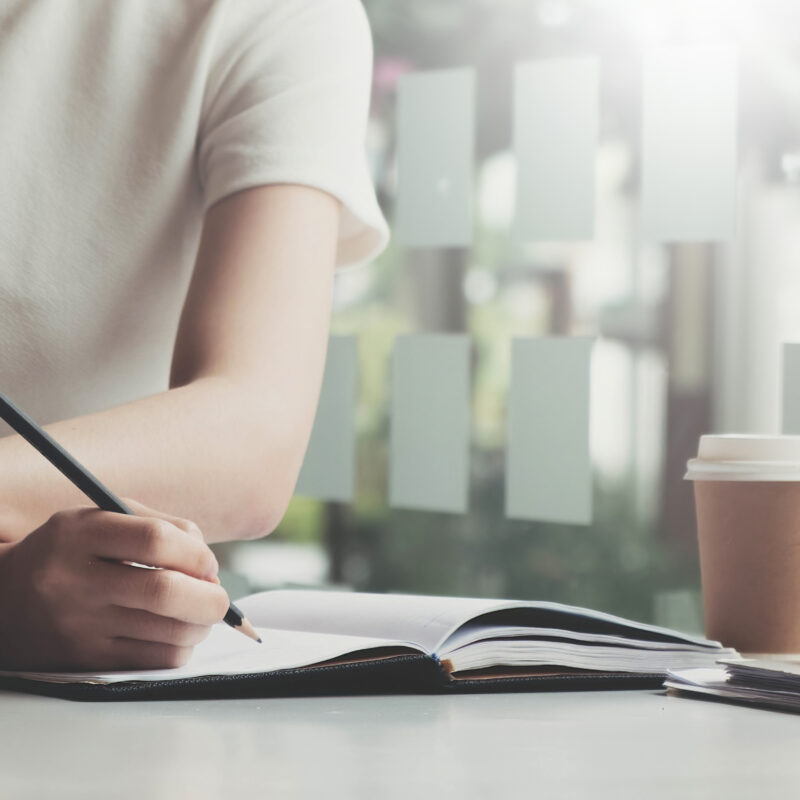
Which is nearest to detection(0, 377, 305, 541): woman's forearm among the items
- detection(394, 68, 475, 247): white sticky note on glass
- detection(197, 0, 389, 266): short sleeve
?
detection(197, 0, 389, 266): short sleeve

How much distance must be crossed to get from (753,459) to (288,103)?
0.49 m

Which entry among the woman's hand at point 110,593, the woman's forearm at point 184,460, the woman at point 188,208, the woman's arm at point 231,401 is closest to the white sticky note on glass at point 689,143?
the woman at point 188,208

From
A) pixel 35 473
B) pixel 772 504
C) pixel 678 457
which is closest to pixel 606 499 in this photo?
pixel 678 457

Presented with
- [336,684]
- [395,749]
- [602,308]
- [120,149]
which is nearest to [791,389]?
[602,308]

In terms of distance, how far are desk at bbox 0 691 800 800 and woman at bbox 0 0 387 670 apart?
1.09 ft

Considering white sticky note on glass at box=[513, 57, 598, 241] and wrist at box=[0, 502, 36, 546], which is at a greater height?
white sticky note on glass at box=[513, 57, 598, 241]

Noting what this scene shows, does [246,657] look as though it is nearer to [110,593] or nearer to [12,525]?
[110,593]

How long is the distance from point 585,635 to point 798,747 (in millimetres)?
201

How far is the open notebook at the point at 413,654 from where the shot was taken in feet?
1.89

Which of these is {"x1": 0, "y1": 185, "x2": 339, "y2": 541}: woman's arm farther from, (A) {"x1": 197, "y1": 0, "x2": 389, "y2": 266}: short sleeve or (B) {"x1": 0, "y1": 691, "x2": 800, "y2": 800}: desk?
(B) {"x1": 0, "y1": 691, "x2": 800, "y2": 800}: desk

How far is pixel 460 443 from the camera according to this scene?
5.47ft

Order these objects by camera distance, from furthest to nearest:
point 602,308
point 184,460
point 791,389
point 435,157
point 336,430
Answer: point 336,430, point 435,157, point 602,308, point 791,389, point 184,460

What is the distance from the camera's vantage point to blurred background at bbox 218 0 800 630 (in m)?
1.42

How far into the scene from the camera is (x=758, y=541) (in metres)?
0.83
